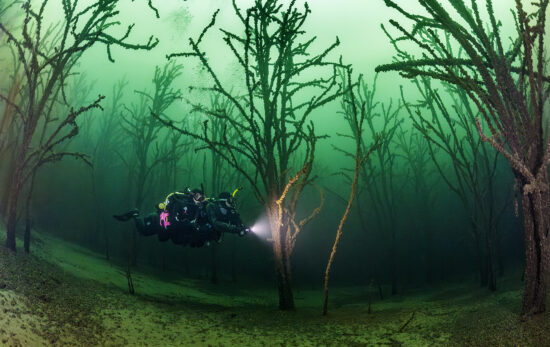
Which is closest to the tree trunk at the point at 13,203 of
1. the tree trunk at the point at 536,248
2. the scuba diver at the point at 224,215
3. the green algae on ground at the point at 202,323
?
the green algae on ground at the point at 202,323

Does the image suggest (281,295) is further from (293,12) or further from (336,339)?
(293,12)

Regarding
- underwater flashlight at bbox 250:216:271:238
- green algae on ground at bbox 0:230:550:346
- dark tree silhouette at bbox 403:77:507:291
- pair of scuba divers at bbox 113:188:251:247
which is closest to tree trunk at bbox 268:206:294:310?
underwater flashlight at bbox 250:216:271:238

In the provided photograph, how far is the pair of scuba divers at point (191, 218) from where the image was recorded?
3160mm

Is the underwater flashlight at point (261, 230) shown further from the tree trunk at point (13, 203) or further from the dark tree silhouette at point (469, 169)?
the tree trunk at point (13, 203)

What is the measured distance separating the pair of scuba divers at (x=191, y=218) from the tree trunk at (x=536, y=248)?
7.56 ft

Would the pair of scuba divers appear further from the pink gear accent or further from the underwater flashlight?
the underwater flashlight

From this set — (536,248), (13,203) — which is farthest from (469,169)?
(13,203)

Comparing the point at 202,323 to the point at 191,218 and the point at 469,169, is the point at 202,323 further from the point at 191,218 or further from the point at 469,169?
the point at 469,169

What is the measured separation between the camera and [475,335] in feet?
7.18

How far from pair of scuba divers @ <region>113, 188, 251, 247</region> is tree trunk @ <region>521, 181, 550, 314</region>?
231 cm

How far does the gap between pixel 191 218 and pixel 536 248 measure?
2.96 metres

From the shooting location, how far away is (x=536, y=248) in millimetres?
2221

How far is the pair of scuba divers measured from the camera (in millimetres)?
3160

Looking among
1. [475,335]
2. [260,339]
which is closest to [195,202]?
[260,339]
